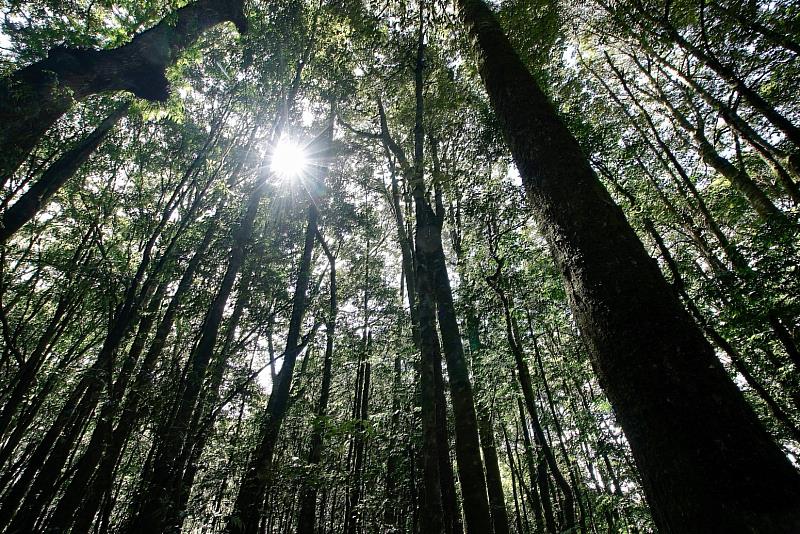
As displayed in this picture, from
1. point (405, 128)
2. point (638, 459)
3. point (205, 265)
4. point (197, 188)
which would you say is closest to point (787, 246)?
point (638, 459)

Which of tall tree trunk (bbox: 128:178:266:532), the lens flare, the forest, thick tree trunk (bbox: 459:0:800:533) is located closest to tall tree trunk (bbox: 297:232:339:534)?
the forest

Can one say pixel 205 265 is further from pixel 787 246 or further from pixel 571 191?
pixel 787 246

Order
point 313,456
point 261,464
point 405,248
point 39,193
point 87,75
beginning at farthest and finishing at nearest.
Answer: point 405,248 → point 313,456 → point 261,464 → point 87,75 → point 39,193

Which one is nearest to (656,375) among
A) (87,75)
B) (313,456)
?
(87,75)

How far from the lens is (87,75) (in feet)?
15.9

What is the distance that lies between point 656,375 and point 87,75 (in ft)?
22.3

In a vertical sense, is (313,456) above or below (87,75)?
below

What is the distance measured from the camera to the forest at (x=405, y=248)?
1795mm

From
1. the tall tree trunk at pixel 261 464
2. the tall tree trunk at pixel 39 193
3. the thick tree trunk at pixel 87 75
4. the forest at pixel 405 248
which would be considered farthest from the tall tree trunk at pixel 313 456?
the thick tree trunk at pixel 87 75

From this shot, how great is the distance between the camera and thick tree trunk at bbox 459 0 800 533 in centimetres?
111

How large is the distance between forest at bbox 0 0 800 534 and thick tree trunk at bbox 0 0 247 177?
1.4 inches

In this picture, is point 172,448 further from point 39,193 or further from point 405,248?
point 405,248

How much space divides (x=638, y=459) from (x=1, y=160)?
6.18 m

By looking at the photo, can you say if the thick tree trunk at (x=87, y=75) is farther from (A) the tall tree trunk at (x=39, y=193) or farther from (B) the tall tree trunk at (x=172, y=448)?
(B) the tall tree trunk at (x=172, y=448)
